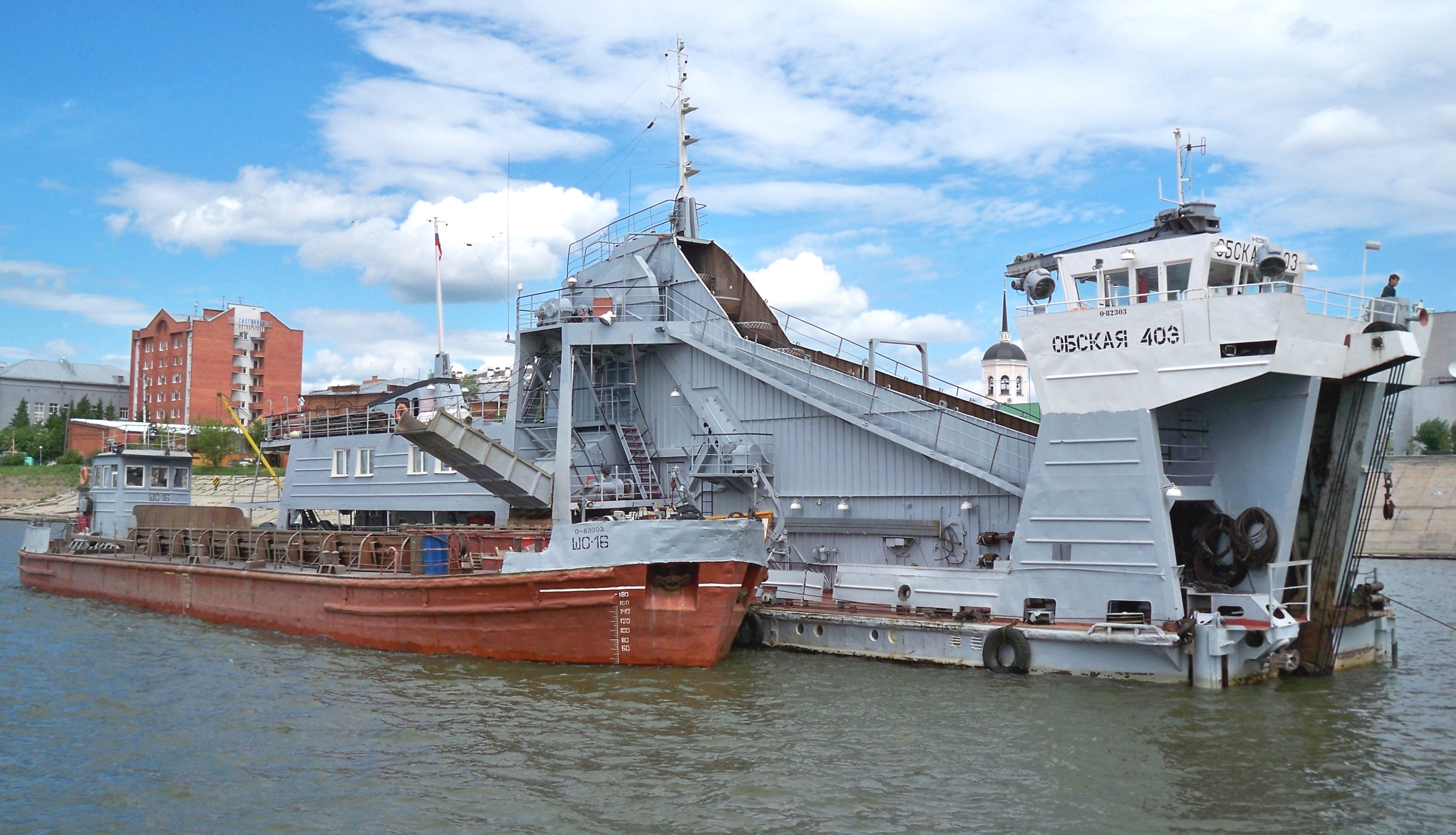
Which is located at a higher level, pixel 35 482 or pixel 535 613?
pixel 35 482

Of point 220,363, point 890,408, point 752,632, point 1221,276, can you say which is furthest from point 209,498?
point 1221,276

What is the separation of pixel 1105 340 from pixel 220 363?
8812cm

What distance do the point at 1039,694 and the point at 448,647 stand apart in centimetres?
1095

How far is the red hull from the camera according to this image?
1841cm

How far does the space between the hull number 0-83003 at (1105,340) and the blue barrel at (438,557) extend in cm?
1237

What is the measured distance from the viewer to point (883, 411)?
22.0 metres

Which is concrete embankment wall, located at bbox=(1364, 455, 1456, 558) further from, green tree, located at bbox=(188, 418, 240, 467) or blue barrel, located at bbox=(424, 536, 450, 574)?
green tree, located at bbox=(188, 418, 240, 467)

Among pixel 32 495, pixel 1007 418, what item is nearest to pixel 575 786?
pixel 1007 418

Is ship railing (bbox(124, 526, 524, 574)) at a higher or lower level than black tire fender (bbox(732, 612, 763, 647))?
Answer: higher

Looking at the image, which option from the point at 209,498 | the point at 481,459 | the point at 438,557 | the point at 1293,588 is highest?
the point at 481,459

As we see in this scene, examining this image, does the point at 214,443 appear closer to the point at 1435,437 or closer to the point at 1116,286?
the point at 1116,286

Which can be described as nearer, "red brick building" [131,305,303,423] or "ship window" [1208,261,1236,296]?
"ship window" [1208,261,1236,296]

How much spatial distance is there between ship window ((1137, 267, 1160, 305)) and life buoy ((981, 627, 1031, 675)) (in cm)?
604

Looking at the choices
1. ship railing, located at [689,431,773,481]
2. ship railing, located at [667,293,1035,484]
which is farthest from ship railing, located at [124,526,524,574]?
ship railing, located at [667,293,1035,484]
